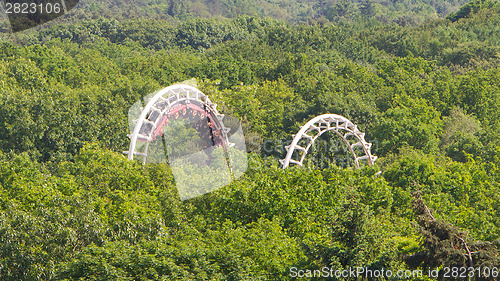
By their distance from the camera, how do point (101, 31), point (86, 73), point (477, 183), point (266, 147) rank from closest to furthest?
1. point (477, 183)
2. point (266, 147)
3. point (86, 73)
4. point (101, 31)

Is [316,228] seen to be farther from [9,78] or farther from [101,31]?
[101,31]

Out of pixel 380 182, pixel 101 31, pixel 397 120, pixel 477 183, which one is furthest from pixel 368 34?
pixel 380 182

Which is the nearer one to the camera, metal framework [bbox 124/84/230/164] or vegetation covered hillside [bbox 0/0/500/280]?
vegetation covered hillside [bbox 0/0/500/280]

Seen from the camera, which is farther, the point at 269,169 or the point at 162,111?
the point at 162,111

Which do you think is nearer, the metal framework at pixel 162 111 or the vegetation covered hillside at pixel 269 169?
the vegetation covered hillside at pixel 269 169

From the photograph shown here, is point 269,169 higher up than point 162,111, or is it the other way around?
point 162,111
